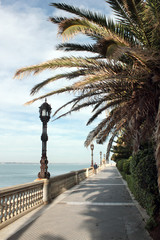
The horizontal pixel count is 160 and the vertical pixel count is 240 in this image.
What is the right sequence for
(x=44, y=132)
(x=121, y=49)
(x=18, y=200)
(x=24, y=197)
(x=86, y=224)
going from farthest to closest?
(x=44, y=132) → (x=24, y=197) → (x=18, y=200) → (x=86, y=224) → (x=121, y=49)

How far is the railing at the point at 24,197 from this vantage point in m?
5.85

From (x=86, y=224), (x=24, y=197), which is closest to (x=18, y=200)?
(x=24, y=197)

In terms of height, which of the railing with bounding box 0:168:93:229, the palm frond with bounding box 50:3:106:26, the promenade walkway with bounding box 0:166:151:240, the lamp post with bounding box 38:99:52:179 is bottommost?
the promenade walkway with bounding box 0:166:151:240

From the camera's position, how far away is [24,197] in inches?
285

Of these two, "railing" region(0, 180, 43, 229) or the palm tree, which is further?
"railing" region(0, 180, 43, 229)

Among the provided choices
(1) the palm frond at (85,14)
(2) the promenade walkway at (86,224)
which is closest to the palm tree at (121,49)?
(1) the palm frond at (85,14)

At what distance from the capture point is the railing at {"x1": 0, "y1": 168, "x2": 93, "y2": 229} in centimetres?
585

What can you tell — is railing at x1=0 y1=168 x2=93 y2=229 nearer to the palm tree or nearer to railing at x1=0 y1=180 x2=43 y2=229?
railing at x1=0 y1=180 x2=43 y2=229

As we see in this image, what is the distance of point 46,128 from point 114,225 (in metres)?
5.67

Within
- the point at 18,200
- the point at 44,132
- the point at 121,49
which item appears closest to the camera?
the point at 121,49

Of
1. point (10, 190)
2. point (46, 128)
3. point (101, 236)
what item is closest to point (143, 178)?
point (101, 236)

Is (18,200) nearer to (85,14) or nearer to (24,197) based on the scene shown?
(24,197)

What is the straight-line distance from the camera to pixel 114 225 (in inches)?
225

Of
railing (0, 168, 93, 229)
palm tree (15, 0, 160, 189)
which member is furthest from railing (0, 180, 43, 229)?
palm tree (15, 0, 160, 189)
